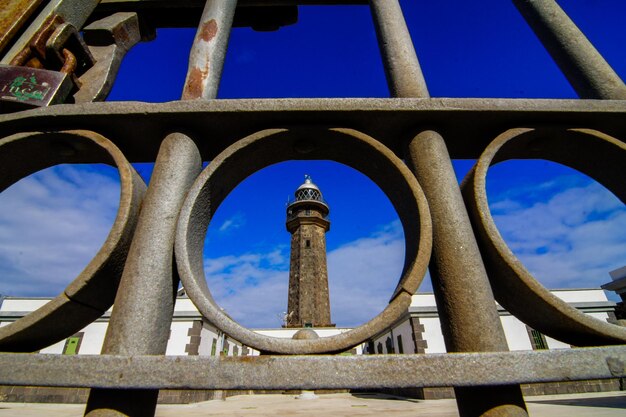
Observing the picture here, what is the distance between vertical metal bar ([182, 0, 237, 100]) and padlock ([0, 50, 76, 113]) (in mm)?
708

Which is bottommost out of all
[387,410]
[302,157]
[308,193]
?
[387,410]

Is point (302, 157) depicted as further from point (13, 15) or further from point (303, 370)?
point (13, 15)

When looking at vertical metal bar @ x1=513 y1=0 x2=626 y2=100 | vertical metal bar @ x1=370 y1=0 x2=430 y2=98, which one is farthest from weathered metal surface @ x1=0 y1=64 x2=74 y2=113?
vertical metal bar @ x1=513 y1=0 x2=626 y2=100

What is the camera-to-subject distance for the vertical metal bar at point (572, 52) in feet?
6.56

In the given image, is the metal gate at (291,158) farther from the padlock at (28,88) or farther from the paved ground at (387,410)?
the paved ground at (387,410)

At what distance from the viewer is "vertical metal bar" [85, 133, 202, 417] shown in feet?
3.82

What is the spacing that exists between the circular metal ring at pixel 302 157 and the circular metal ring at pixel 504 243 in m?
0.31

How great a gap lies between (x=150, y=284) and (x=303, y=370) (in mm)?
767

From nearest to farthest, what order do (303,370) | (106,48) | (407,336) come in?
1. (303,370)
2. (106,48)
3. (407,336)

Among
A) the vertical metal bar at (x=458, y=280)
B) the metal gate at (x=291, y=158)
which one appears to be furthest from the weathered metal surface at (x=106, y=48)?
the vertical metal bar at (x=458, y=280)

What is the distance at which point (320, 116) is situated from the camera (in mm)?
1713

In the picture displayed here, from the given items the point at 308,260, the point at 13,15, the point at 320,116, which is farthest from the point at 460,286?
the point at 308,260

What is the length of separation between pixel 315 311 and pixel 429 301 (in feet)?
32.7

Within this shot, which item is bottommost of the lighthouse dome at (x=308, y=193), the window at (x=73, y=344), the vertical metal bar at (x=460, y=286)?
the vertical metal bar at (x=460, y=286)
